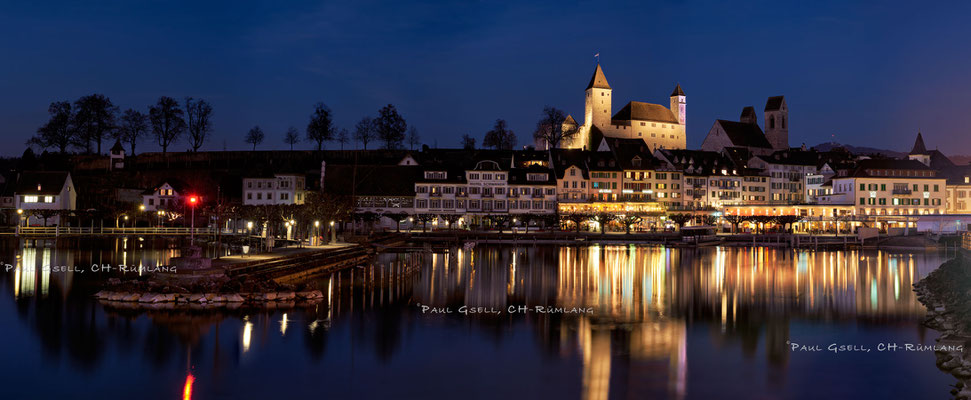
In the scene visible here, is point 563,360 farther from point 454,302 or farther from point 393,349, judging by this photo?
point 454,302

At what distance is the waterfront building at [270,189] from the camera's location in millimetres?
85500

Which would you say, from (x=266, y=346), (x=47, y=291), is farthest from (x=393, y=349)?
(x=47, y=291)

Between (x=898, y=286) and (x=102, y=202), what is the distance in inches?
3140

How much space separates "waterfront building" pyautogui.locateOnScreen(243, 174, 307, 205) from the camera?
85500mm

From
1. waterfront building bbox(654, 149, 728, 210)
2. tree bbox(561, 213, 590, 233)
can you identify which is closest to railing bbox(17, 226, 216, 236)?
tree bbox(561, 213, 590, 233)

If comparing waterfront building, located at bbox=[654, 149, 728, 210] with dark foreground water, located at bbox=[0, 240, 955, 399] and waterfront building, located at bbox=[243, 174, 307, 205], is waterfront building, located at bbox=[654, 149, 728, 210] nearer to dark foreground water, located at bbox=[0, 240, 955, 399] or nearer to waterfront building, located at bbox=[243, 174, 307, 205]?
waterfront building, located at bbox=[243, 174, 307, 205]

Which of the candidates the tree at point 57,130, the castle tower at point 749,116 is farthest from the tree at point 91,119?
the castle tower at point 749,116

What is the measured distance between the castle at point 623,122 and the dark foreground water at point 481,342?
266 feet

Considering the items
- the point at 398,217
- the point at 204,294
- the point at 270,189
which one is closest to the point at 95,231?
the point at 270,189

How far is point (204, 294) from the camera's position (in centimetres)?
2934

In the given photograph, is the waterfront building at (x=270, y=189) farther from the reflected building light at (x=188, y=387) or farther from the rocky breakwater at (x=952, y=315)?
the reflected building light at (x=188, y=387)

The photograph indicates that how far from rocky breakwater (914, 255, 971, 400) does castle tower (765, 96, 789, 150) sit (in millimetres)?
95782

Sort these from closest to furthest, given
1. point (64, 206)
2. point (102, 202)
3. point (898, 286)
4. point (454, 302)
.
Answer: point (454, 302) < point (898, 286) < point (64, 206) < point (102, 202)

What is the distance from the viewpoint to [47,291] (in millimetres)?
33250
